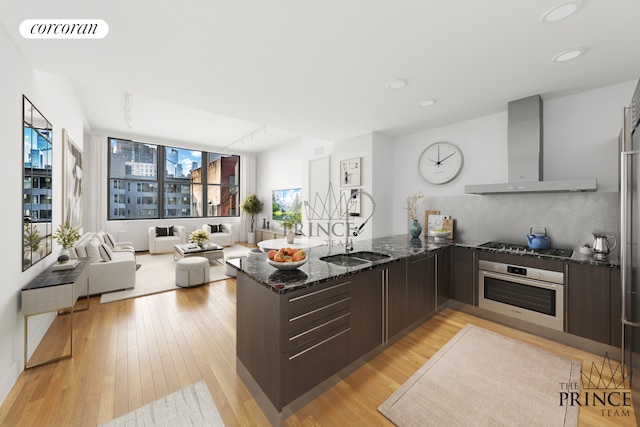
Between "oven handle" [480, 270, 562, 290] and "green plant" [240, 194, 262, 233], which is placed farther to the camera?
"green plant" [240, 194, 262, 233]

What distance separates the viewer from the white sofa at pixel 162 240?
640cm

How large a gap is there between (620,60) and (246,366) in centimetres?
390

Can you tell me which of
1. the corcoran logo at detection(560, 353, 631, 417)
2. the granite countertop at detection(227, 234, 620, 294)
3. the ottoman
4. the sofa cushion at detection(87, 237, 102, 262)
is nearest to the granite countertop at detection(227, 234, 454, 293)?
the granite countertop at detection(227, 234, 620, 294)

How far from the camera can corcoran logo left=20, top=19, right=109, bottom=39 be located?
167 centimetres

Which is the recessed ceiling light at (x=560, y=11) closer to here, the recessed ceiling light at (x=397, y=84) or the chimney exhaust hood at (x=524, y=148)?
the recessed ceiling light at (x=397, y=84)

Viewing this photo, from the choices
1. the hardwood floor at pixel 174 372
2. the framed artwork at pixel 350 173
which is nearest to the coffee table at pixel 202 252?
the hardwood floor at pixel 174 372

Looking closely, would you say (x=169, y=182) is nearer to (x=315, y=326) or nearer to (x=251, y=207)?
(x=251, y=207)

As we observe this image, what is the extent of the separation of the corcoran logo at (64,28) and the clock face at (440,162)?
3.93 metres

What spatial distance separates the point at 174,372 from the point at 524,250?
356 centimetres

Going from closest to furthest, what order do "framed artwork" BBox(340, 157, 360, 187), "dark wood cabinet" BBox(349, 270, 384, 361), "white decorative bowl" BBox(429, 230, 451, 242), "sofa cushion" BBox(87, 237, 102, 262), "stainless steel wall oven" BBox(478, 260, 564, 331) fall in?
1. "dark wood cabinet" BBox(349, 270, 384, 361)
2. "stainless steel wall oven" BBox(478, 260, 564, 331)
3. "white decorative bowl" BBox(429, 230, 451, 242)
4. "sofa cushion" BBox(87, 237, 102, 262)
5. "framed artwork" BBox(340, 157, 360, 187)

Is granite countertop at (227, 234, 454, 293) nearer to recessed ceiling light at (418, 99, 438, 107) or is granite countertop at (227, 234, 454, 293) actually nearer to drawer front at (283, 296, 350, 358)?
drawer front at (283, 296, 350, 358)

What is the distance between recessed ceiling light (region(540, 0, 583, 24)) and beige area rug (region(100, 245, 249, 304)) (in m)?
4.91

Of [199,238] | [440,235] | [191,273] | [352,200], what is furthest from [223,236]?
[440,235]

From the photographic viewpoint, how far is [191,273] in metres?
3.97
